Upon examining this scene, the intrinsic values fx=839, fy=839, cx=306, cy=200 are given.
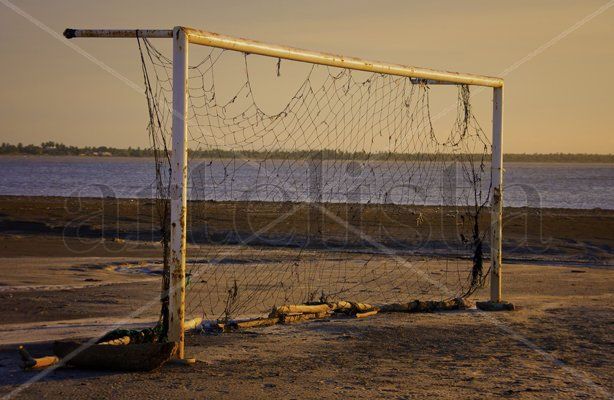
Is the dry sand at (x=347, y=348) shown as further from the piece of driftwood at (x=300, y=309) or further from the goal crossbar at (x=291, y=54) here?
the goal crossbar at (x=291, y=54)

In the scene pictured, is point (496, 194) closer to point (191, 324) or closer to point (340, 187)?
point (191, 324)

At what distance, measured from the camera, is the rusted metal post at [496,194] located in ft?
38.1

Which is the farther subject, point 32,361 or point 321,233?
point 321,233

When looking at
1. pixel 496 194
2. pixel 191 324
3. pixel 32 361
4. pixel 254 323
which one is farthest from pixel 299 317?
Answer: pixel 32 361

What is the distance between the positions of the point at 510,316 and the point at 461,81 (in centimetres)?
333

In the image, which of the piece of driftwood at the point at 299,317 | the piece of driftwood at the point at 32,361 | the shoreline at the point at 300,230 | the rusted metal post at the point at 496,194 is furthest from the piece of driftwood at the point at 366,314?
the shoreline at the point at 300,230

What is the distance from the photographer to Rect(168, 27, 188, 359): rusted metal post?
783cm

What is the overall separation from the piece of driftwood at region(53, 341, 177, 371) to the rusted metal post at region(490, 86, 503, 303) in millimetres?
5596

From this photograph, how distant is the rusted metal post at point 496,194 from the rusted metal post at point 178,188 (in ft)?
17.1

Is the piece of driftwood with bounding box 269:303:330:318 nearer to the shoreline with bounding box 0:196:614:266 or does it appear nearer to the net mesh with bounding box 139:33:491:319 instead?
the net mesh with bounding box 139:33:491:319

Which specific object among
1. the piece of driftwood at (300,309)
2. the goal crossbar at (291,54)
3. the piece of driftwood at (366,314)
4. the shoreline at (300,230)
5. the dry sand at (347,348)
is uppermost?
the goal crossbar at (291,54)

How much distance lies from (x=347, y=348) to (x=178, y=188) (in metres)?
2.48

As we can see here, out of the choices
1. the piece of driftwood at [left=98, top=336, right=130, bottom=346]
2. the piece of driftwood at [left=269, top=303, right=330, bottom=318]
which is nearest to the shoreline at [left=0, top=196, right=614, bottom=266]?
the piece of driftwood at [left=269, top=303, right=330, bottom=318]

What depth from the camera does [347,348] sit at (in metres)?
8.73
